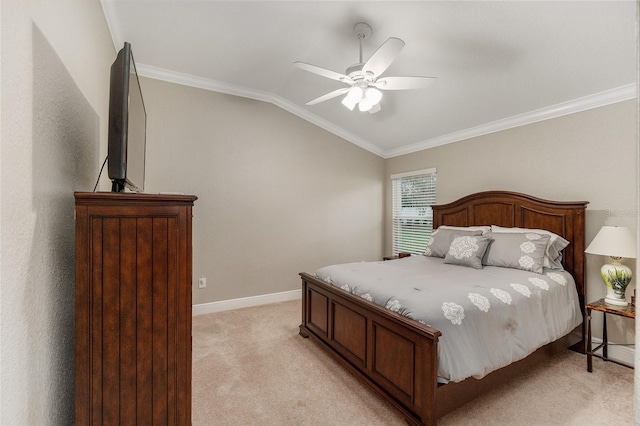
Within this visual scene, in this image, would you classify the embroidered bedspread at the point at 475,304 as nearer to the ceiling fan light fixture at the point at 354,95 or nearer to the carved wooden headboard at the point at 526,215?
the carved wooden headboard at the point at 526,215

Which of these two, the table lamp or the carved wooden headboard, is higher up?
the carved wooden headboard

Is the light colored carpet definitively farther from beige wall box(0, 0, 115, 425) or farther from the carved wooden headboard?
beige wall box(0, 0, 115, 425)

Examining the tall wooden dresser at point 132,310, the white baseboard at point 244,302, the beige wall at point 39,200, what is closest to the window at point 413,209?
the white baseboard at point 244,302

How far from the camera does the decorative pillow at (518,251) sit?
266 centimetres

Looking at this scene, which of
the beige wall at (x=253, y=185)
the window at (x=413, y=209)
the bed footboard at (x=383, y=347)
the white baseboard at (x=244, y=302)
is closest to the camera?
the bed footboard at (x=383, y=347)

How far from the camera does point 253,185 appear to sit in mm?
3959

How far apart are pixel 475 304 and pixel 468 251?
1.23 metres

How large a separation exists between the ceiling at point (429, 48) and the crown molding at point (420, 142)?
1cm

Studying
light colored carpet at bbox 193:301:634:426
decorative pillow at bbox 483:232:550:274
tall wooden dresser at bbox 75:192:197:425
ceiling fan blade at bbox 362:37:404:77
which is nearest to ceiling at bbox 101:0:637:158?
ceiling fan blade at bbox 362:37:404:77

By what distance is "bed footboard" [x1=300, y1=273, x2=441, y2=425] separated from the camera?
64.4 inches

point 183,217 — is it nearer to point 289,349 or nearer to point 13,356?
point 13,356

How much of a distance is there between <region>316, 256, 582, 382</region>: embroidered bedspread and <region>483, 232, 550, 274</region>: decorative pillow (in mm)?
89

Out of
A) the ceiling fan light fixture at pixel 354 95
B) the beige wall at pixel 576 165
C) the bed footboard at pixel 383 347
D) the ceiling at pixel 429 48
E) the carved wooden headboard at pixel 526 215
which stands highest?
the ceiling at pixel 429 48

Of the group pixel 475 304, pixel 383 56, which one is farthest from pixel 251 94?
pixel 475 304
